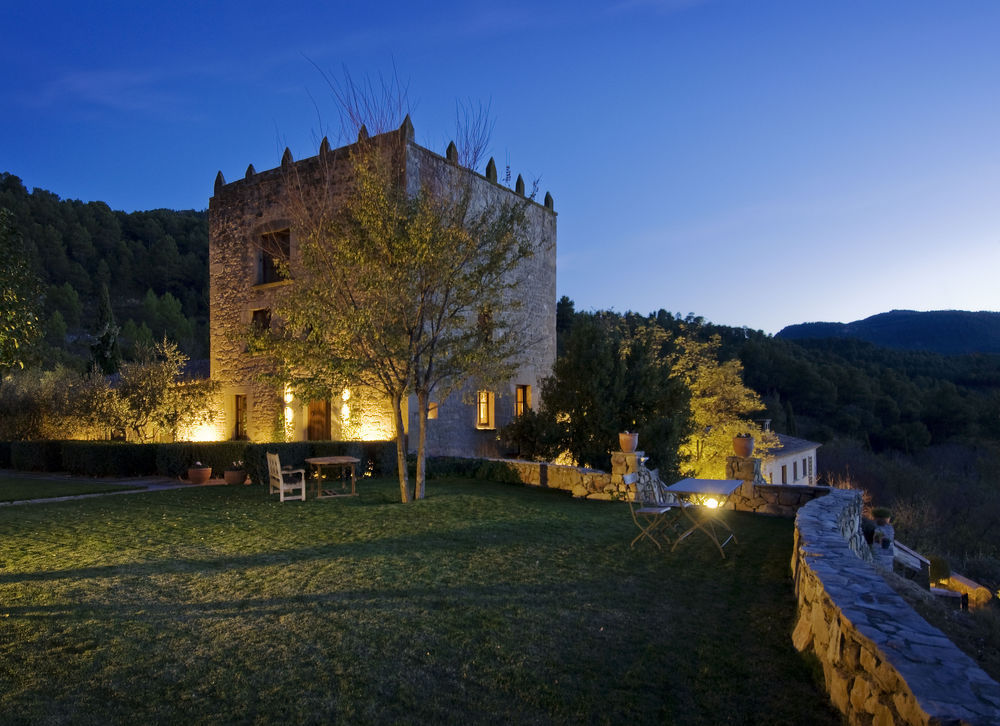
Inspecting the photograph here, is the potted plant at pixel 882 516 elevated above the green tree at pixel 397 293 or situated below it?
below

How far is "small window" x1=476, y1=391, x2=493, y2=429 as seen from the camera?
1612 centimetres

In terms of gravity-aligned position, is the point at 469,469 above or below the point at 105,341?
below

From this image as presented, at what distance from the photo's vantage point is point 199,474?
12.7 metres

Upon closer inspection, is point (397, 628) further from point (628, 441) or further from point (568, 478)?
point (568, 478)

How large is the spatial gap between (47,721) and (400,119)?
8430 millimetres

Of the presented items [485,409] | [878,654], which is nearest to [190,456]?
[485,409]

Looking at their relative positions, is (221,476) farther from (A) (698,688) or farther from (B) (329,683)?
(A) (698,688)

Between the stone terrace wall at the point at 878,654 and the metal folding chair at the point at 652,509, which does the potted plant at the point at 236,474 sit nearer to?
the metal folding chair at the point at 652,509

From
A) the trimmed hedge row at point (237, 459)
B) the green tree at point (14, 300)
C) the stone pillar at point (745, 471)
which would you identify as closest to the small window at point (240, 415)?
the trimmed hedge row at point (237, 459)

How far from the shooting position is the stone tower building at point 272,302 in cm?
1447

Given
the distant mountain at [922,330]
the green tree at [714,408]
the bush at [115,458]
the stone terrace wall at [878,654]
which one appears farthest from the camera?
the distant mountain at [922,330]

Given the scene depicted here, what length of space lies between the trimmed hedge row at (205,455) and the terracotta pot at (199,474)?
459 millimetres

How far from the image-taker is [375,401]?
14102 mm

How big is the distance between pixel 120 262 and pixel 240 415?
4617 cm
